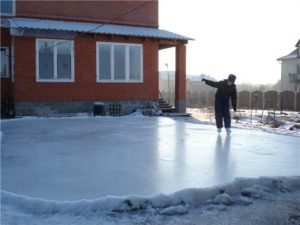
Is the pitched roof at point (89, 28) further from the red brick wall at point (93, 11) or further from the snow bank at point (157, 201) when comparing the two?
the snow bank at point (157, 201)

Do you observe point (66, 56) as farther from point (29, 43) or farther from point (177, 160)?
point (177, 160)

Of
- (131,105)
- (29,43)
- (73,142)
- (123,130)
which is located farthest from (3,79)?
(73,142)

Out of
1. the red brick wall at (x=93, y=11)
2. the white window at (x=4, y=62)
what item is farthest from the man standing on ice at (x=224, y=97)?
the white window at (x=4, y=62)

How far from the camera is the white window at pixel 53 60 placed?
16.0 metres

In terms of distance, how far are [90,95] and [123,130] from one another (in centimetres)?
669

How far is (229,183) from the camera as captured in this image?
4.94m

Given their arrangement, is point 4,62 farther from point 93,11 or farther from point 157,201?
point 157,201

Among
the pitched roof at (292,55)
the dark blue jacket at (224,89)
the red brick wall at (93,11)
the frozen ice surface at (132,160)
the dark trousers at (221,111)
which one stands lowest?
the frozen ice surface at (132,160)

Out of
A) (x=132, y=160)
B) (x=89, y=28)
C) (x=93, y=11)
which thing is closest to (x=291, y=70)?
(x=93, y=11)

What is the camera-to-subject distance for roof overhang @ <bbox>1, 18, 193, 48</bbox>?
15.3 meters

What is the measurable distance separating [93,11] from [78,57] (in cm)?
291

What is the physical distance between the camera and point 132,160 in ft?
21.1

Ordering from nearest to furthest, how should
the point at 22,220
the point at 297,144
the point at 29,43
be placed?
the point at 22,220 → the point at 297,144 → the point at 29,43

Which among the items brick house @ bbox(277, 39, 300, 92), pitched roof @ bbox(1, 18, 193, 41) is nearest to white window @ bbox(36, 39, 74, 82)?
pitched roof @ bbox(1, 18, 193, 41)
